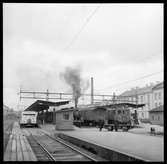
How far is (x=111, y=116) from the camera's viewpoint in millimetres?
26859

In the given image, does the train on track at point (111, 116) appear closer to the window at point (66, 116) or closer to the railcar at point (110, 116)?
the railcar at point (110, 116)

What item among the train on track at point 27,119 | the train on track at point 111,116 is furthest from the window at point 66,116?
the train on track at point 27,119

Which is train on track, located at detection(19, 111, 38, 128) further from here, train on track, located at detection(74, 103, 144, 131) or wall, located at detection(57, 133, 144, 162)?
wall, located at detection(57, 133, 144, 162)

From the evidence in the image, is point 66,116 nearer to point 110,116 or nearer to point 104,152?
point 110,116

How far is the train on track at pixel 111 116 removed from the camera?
25391 millimetres

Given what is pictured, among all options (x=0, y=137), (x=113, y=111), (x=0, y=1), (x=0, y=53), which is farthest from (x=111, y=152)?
(x=113, y=111)

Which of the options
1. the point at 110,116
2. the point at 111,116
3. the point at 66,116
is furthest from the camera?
the point at 110,116

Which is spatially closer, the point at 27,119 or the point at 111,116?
the point at 111,116

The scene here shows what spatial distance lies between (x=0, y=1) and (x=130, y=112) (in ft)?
71.1

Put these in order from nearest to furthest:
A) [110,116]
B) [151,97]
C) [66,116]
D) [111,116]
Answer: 1. [66,116]
2. [111,116]
3. [110,116]
4. [151,97]

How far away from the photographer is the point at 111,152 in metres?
9.54

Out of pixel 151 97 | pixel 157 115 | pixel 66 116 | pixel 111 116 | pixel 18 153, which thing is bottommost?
pixel 18 153

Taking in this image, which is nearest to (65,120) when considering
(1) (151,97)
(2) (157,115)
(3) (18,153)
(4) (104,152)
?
(2) (157,115)

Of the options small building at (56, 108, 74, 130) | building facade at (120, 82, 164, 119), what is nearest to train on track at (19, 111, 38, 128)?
small building at (56, 108, 74, 130)
